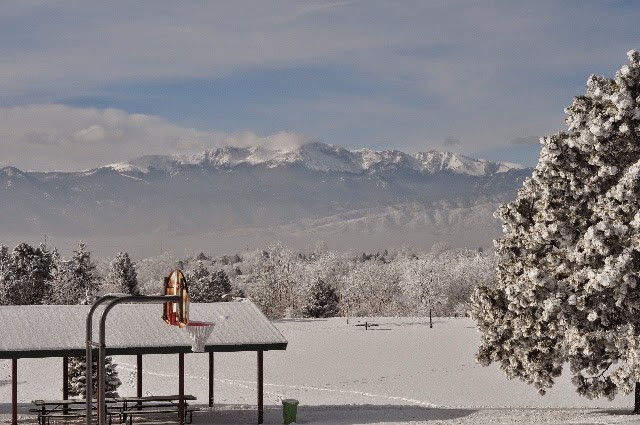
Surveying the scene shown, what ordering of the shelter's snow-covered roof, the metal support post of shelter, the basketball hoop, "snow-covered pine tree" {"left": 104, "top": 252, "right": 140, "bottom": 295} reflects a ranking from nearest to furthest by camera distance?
the metal support post of shelter, the basketball hoop, the shelter's snow-covered roof, "snow-covered pine tree" {"left": 104, "top": 252, "right": 140, "bottom": 295}

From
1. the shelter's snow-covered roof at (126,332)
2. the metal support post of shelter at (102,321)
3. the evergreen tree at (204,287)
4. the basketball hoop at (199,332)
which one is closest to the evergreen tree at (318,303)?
the evergreen tree at (204,287)

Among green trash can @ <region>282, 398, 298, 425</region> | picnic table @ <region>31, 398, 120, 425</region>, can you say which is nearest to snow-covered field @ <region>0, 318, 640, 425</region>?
green trash can @ <region>282, 398, 298, 425</region>

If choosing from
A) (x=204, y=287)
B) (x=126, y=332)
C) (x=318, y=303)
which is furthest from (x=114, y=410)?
(x=204, y=287)

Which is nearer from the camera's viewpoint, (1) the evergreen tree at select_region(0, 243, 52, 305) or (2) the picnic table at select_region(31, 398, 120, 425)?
(2) the picnic table at select_region(31, 398, 120, 425)

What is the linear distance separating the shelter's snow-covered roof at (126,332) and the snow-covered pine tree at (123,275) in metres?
64.0

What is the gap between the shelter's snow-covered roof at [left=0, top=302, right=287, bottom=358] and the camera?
2523cm

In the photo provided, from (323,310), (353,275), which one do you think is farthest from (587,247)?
(353,275)

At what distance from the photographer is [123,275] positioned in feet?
304

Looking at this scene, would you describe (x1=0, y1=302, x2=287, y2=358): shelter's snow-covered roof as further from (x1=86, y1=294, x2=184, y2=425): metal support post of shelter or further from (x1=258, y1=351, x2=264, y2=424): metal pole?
(x1=86, y1=294, x2=184, y2=425): metal support post of shelter

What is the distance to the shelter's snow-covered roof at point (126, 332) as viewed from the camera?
2523 centimetres

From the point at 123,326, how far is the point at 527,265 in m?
11.7

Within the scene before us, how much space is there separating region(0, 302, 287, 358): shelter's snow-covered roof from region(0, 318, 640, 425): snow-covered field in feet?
9.92

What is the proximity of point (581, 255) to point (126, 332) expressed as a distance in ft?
41.1

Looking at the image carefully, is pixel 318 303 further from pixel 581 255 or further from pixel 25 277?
pixel 581 255
